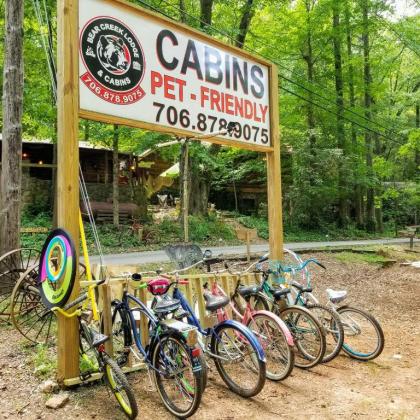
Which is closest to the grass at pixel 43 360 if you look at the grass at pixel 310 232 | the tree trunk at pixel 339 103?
the grass at pixel 310 232


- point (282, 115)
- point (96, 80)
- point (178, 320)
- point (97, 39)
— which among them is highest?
point (282, 115)

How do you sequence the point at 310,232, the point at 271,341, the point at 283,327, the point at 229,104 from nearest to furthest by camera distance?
the point at 283,327 → the point at 271,341 → the point at 229,104 → the point at 310,232

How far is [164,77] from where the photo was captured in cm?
434

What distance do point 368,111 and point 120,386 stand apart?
2086 cm

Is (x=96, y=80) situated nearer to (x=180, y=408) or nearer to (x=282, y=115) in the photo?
(x=180, y=408)

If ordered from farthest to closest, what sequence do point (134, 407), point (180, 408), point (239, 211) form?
point (239, 211) < point (180, 408) < point (134, 407)

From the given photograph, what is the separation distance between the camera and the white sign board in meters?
3.79

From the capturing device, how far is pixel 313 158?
1967 cm

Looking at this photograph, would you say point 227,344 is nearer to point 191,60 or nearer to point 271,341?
point 271,341

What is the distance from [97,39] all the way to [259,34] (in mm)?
18811

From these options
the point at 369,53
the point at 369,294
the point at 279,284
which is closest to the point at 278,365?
the point at 279,284

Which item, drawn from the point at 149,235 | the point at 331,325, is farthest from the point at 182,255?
the point at 149,235

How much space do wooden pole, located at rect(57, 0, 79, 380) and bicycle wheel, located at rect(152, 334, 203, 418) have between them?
793 millimetres

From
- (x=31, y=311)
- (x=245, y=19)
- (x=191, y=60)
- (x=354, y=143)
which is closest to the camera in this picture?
(x=191, y=60)
